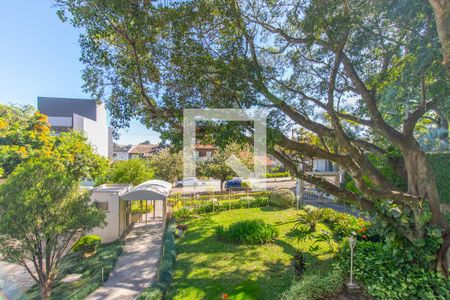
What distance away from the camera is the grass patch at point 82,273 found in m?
6.40

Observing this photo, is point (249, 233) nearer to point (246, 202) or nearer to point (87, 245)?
point (87, 245)

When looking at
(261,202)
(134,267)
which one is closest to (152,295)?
(134,267)

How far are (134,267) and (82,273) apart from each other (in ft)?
6.33

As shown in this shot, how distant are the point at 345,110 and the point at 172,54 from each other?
23.9 ft

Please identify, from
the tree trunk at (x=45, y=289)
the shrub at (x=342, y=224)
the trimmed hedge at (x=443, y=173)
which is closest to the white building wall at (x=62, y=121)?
the tree trunk at (x=45, y=289)

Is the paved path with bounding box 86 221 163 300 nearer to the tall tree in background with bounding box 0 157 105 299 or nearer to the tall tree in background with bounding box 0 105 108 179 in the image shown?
the tall tree in background with bounding box 0 157 105 299

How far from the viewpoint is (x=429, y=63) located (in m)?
5.21

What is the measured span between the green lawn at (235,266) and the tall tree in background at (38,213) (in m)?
3.41

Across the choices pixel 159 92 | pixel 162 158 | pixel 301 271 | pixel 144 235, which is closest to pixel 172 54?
pixel 159 92

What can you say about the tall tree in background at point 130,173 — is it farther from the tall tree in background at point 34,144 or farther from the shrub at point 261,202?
the shrub at point 261,202

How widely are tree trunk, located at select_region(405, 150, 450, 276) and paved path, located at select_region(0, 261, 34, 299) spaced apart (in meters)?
11.5

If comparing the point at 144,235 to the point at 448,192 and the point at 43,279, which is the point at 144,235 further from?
the point at 448,192

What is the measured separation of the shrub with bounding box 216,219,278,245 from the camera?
31.2ft

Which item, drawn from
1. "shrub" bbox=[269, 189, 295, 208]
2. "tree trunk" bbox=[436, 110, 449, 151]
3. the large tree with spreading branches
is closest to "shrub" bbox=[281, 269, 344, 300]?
the large tree with spreading branches
